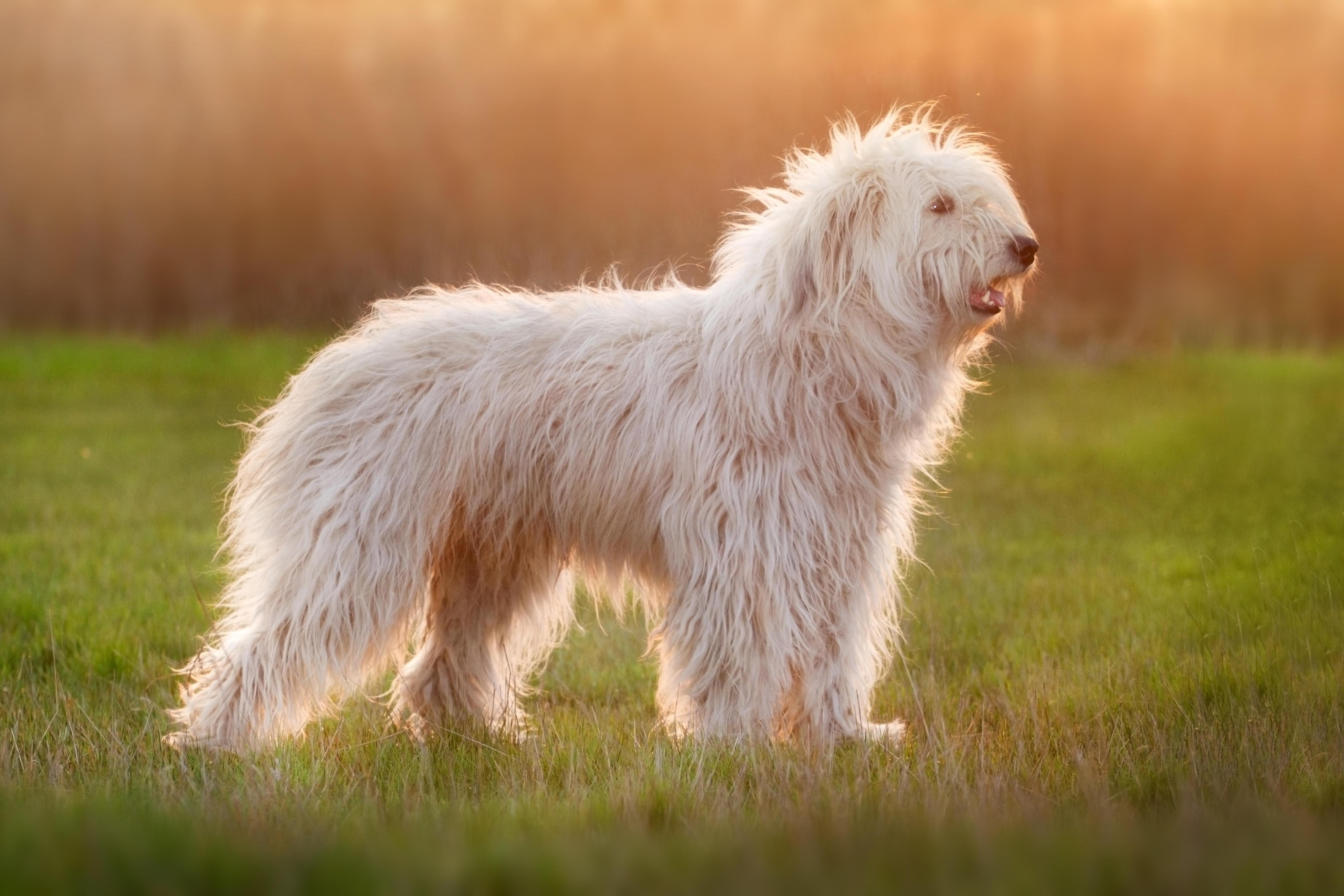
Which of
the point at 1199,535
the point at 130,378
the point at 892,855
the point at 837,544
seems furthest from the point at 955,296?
the point at 130,378

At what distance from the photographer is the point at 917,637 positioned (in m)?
6.70

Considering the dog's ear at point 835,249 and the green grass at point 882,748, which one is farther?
the dog's ear at point 835,249

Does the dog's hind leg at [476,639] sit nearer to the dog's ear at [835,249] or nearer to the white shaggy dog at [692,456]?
the white shaggy dog at [692,456]

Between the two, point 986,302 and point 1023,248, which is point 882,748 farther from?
point 1023,248

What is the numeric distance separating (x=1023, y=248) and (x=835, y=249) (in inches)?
28.2

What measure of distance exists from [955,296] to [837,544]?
3.54 ft

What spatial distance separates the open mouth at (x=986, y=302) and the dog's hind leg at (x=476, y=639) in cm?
216

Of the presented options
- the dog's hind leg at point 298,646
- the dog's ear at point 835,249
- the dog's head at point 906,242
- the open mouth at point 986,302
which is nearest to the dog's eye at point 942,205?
the dog's head at point 906,242

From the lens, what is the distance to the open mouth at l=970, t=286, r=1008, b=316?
4.51m

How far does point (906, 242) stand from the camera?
14.9 ft

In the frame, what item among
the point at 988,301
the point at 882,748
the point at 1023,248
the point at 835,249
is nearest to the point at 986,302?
the point at 988,301

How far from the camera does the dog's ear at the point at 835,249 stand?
4.63m

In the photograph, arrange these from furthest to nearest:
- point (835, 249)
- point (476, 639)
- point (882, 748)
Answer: point (476, 639) < point (835, 249) < point (882, 748)

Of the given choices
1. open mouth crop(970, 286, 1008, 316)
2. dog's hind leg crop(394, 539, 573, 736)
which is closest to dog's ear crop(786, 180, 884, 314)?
open mouth crop(970, 286, 1008, 316)
